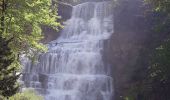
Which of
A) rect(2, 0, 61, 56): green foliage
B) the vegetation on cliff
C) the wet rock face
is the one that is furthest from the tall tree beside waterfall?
the wet rock face

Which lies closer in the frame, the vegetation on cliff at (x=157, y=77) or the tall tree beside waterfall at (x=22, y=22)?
the tall tree beside waterfall at (x=22, y=22)

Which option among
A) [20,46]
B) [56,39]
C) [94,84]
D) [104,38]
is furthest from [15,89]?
[56,39]

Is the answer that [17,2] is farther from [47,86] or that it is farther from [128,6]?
[128,6]

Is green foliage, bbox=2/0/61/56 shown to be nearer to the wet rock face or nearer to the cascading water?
the cascading water

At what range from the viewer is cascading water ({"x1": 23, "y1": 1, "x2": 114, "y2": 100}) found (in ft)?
114

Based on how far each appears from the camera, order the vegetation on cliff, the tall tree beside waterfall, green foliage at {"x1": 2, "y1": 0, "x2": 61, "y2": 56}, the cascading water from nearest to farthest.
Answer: the tall tree beside waterfall < green foliage at {"x1": 2, "y1": 0, "x2": 61, "y2": 56} < the vegetation on cliff < the cascading water

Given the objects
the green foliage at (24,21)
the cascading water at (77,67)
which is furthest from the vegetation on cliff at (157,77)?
the green foliage at (24,21)

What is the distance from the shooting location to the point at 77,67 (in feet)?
124

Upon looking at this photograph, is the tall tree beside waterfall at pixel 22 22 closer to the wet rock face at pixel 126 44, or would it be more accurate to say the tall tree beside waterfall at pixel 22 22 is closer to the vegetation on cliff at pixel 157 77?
the vegetation on cliff at pixel 157 77

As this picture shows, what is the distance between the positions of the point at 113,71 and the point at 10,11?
1657cm

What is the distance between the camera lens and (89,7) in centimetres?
Result: 4716

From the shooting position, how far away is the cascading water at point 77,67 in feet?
114

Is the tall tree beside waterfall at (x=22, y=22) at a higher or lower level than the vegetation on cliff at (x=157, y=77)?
higher

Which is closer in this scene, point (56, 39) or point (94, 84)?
point (94, 84)
